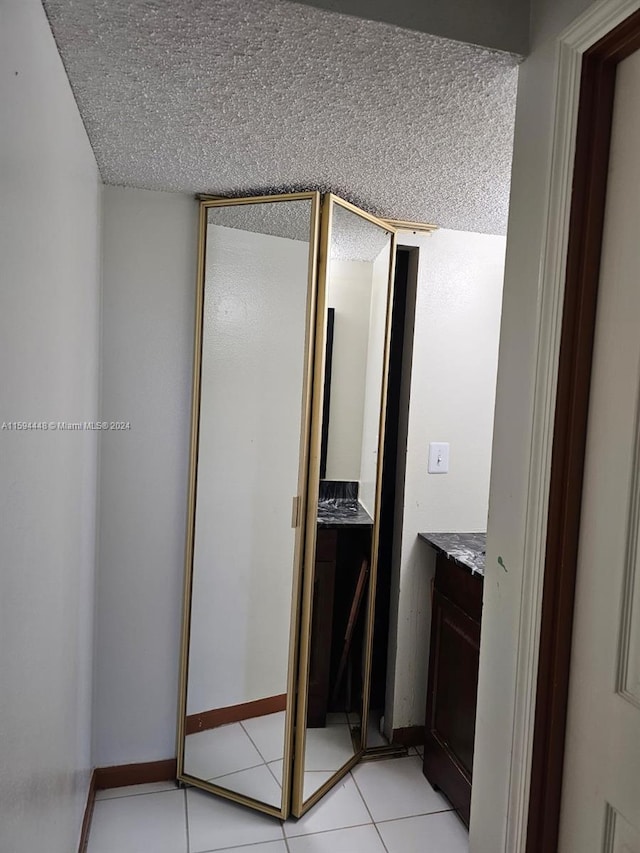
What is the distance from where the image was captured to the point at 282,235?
192 centimetres

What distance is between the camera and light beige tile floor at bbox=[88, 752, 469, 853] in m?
1.83

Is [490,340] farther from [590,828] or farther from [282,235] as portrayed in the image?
[590,828]

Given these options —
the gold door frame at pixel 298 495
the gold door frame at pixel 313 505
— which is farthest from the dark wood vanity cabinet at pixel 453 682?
the gold door frame at pixel 298 495

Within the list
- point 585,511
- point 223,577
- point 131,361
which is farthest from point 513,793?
point 131,361

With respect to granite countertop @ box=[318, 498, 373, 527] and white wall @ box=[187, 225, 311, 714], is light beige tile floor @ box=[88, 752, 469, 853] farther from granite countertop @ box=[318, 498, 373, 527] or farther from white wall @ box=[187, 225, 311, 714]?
granite countertop @ box=[318, 498, 373, 527]

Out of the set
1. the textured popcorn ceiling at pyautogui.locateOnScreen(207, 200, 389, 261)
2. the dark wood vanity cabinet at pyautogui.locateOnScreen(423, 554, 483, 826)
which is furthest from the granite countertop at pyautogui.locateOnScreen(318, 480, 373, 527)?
the textured popcorn ceiling at pyautogui.locateOnScreen(207, 200, 389, 261)

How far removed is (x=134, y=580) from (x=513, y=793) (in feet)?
4.61

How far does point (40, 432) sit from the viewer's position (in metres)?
1.07

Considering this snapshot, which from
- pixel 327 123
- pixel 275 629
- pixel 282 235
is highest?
pixel 327 123

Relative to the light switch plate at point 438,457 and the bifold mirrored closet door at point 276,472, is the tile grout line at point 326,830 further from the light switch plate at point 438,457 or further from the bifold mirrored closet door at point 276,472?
→ the light switch plate at point 438,457

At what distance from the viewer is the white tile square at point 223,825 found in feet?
6.01

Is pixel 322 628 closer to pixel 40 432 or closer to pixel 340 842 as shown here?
pixel 340 842

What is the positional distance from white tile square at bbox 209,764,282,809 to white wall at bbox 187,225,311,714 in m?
0.23

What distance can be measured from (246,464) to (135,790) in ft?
3.98
